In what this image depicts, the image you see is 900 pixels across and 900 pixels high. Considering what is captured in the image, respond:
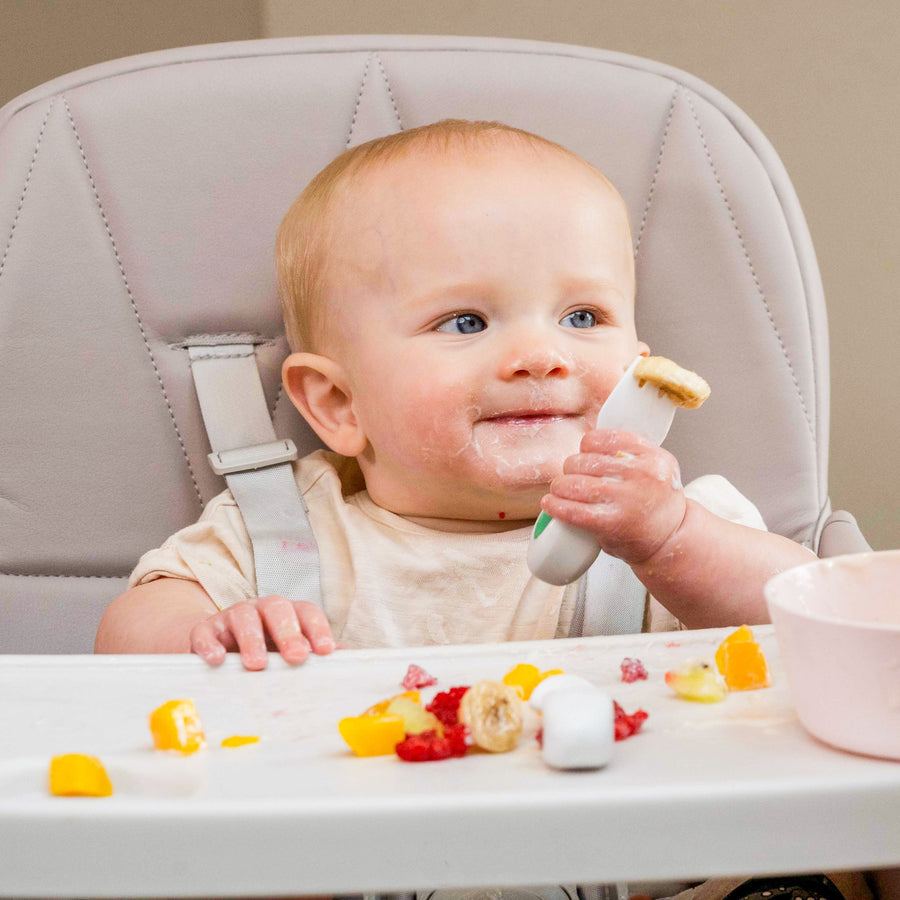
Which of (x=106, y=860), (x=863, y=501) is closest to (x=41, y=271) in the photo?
(x=106, y=860)

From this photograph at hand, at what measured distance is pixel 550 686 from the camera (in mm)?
534

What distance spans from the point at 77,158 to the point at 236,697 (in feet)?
1.95

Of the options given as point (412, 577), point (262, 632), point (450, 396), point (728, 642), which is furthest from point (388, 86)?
point (728, 642)

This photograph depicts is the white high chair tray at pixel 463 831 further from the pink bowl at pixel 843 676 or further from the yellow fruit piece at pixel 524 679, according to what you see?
the yellow fruit piece at pixel 524 679

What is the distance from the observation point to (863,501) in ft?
5.18

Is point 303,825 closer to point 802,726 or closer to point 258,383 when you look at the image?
point 802,726

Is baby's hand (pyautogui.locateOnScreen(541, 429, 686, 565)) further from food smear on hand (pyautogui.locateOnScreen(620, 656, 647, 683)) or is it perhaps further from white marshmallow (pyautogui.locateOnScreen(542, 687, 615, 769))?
white marshmallow (pyautogui.locateOnScreen(542, 687, 615, 769))

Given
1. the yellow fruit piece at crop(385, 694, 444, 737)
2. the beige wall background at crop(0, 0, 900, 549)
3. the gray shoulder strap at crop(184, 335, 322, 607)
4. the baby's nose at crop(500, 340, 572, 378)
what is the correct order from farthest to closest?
→ the beige wall background at crop(0, 0, 900, 549) < the gray shoulder strap at crop(184, 335, 322, 607) < the baby's nose at crop(500, 340, 572, 378) < the yellow fruit piece at crop(385, 694, 444, 737)

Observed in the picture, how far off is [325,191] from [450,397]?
0.23m

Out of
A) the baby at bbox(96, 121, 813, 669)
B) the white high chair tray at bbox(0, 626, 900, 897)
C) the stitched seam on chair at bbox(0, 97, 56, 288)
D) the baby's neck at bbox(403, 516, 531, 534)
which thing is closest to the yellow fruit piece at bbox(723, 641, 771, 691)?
the white high chair tray at bbox(0, 626, 900, 897)

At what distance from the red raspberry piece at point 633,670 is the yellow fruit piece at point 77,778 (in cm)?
26

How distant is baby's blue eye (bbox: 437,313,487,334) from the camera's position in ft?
2.97

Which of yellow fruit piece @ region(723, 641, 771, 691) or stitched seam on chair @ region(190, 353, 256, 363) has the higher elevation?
stitched seam on chair @ region(190, 353, 256, 363)

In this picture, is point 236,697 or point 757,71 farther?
point 757,71
